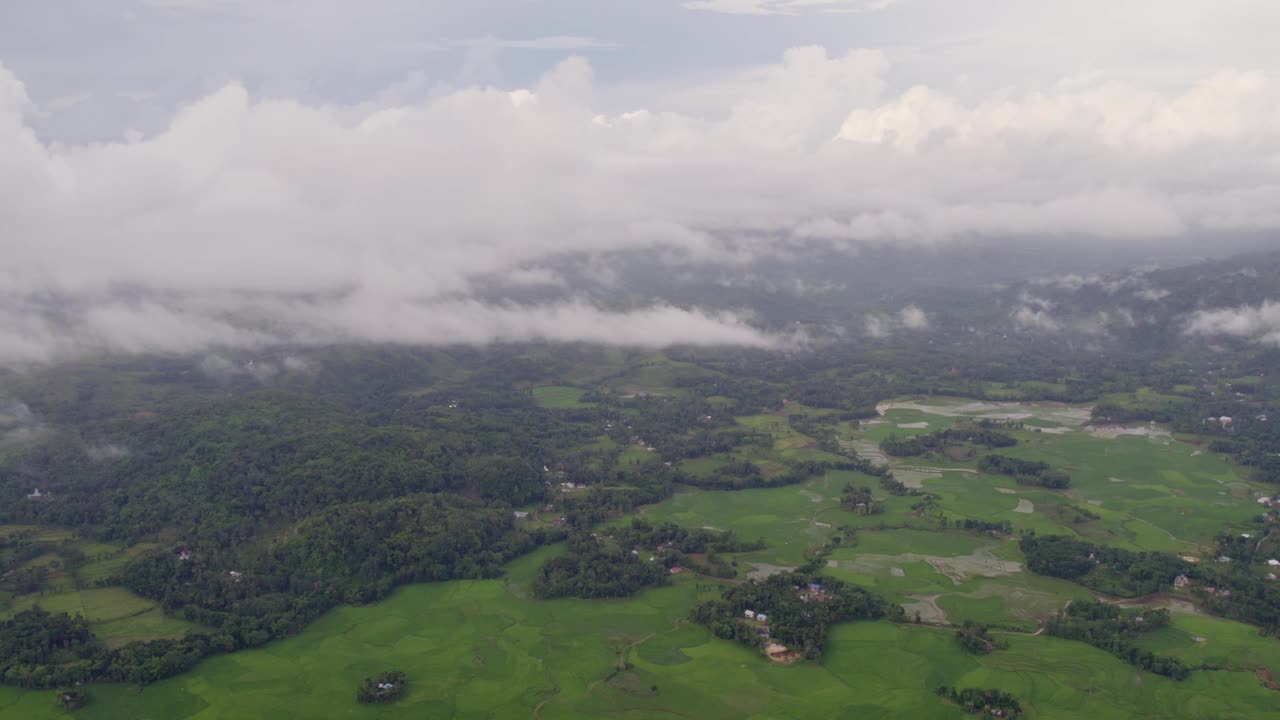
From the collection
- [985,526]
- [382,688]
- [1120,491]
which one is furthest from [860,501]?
[382,688]

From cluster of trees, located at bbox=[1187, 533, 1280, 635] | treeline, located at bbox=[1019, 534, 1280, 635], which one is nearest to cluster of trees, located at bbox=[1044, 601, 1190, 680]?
treeline, located at bbox=[1019, 534, 1280, 635]

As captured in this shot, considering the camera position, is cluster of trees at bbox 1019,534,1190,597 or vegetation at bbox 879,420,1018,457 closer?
cluster of trees at bbox 1019,534,1190,597

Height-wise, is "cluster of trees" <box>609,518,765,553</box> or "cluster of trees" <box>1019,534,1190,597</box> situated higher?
"cluster of trees" <box>609,518,765,553</box>

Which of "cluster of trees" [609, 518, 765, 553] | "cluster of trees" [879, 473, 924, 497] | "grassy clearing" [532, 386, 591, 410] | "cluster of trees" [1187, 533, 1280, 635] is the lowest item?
"cluster of trees" [1187, 533, 1280, 635]

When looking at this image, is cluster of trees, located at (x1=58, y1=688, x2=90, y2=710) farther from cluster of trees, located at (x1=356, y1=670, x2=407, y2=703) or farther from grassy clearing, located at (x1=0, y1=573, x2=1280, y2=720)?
cluster of trees, located at (x1=356, y1=670, x2=407, y2=703)

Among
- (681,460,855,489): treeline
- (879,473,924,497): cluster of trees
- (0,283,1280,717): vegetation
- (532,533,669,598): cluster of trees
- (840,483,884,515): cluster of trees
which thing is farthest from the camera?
(681,460,855,489): treeline

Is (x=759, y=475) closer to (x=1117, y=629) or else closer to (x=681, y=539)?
(x=681, y=539)
